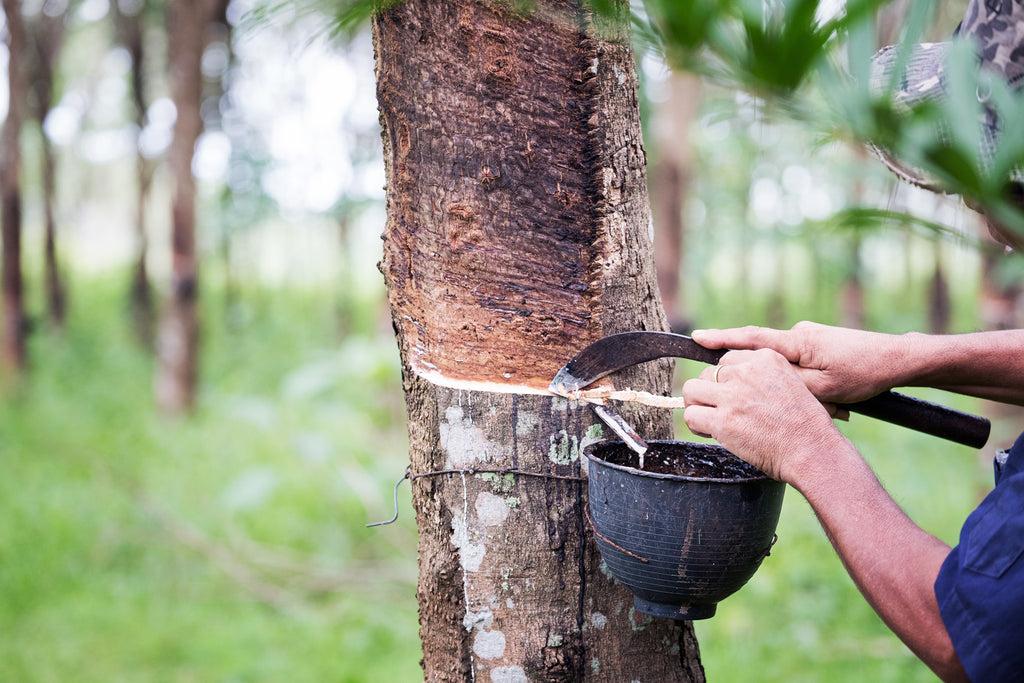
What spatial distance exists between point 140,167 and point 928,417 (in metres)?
11.1

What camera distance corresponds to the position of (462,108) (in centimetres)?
134

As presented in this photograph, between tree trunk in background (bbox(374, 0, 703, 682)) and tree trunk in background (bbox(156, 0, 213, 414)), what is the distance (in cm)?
541

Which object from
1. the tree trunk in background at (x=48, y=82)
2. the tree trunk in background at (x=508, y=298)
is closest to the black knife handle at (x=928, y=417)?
the tree trunk in background at (x=508, y=298)

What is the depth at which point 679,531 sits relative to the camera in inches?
45.6

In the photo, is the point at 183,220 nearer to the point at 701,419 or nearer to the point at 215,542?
the point at 215,542

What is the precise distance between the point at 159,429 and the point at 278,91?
19.9ft

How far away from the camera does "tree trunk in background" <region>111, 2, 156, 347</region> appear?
29.5 feet

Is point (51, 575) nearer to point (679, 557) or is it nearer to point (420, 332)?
point (420, 332)

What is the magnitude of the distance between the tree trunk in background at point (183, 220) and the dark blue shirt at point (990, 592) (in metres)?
6.22

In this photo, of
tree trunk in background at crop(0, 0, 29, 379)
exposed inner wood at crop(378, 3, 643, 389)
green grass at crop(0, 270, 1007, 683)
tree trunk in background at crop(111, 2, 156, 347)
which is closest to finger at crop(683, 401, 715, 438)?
exposed inner wood at crop(378, 3, 643, 389)

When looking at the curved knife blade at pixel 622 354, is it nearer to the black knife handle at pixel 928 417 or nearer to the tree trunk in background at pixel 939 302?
the black knife handle at pixel 928 417

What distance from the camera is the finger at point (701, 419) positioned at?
3.90ft

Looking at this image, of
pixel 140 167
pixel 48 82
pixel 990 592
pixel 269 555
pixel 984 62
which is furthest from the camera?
pixel 140 167

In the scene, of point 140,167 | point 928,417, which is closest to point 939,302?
point 928,417
